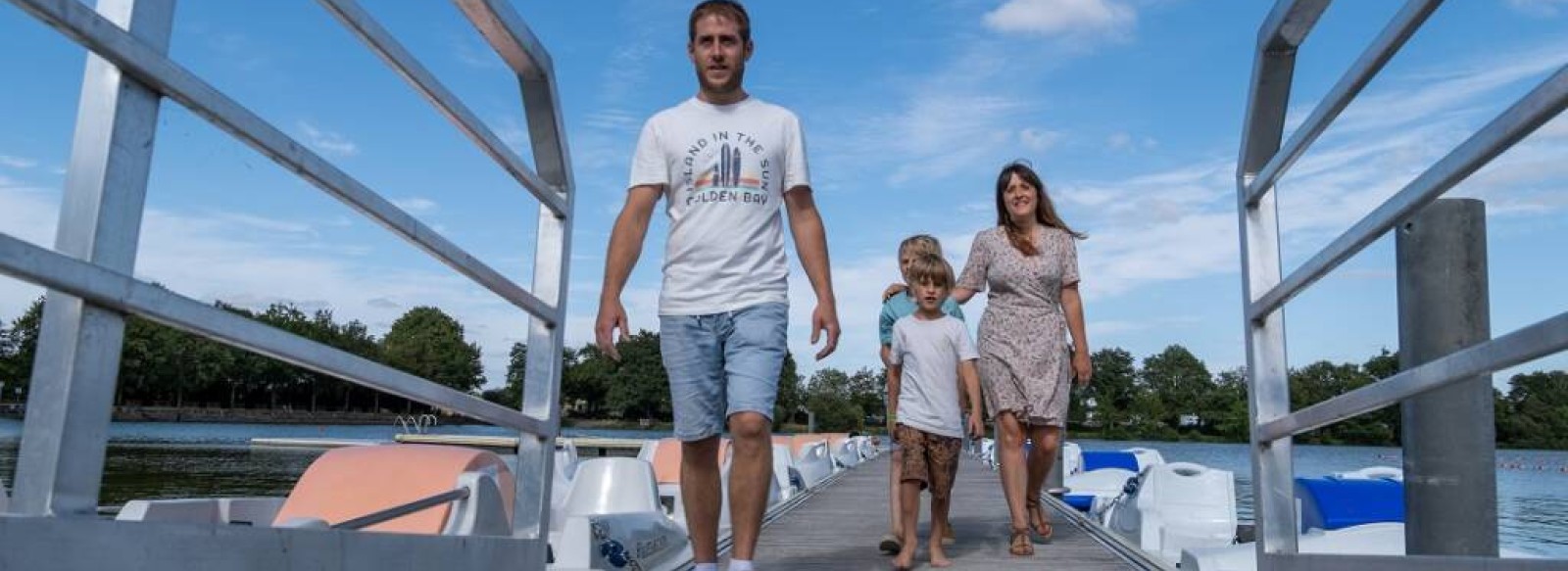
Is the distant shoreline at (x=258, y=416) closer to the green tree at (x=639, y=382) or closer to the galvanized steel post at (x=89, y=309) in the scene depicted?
the green tree at (x=639, y=382)

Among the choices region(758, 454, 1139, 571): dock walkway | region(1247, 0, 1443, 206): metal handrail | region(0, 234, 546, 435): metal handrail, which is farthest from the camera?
region(758, 454, 1139, 571): dock walkway

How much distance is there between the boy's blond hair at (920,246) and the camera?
5.53 m

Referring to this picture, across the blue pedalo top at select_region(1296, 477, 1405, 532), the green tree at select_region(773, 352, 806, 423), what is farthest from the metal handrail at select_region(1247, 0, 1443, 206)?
the green tree at select_region(773, 352, 806, 423)

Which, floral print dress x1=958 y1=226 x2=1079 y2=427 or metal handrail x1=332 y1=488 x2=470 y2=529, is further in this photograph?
floral print dress x1=958 y1=226 x2=1079 y2=427

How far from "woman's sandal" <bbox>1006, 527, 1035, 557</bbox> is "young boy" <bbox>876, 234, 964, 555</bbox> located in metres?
0.48

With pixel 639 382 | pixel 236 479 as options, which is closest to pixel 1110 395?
pixel 639 382

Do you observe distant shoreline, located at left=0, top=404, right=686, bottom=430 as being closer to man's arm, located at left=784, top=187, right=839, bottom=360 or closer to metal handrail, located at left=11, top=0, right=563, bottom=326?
man's arm, located at left=784, top=187, right=839, bottom=360

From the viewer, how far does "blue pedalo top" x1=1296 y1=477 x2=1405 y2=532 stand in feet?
21.6

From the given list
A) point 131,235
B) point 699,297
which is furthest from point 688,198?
point 131,235

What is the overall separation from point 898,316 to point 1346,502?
2.76 meters

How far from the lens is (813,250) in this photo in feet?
12.4

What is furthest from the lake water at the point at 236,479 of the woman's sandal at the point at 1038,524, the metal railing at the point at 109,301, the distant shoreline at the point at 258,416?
the distant shoreline at the point at 258,416

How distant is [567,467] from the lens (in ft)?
33.1

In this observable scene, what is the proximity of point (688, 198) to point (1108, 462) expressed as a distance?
16269 mm
